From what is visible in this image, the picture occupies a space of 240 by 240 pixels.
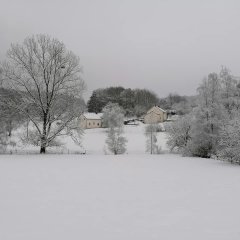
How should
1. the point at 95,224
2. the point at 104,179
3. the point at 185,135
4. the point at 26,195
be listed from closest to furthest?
the point at 95,224 < the point at 26,195 < the point at 104,179 < the point at 185,135

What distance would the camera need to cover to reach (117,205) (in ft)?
40.4

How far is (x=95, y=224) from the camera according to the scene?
10.0 m

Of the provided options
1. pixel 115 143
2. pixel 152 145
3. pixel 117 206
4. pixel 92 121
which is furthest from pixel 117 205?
pixel 92 121

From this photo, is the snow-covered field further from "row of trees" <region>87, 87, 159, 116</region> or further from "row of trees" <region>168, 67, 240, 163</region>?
"row of trees" <region>87, 87, 159, 116</region>

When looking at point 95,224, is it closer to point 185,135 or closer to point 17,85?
point 17,85

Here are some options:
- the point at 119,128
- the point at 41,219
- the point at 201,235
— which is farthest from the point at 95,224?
the point at 119,128

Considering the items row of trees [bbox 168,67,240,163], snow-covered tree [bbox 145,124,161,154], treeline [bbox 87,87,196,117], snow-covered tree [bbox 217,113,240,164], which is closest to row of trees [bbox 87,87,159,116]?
treeline [bbox 87,87,196,117]

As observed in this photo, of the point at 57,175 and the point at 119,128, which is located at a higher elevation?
the point at 119,128

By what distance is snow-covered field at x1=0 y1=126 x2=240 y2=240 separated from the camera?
9289 mm

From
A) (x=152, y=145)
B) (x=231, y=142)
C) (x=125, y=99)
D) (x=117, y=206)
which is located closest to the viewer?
(x=117, y=206)

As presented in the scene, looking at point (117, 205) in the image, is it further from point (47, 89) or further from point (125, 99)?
point (125, 99)

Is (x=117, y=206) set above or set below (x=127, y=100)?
below

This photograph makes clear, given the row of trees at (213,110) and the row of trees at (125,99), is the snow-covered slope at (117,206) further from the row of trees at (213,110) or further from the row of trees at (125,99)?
the row of trees at (125,99)

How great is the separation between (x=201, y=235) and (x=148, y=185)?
7.38 metres
